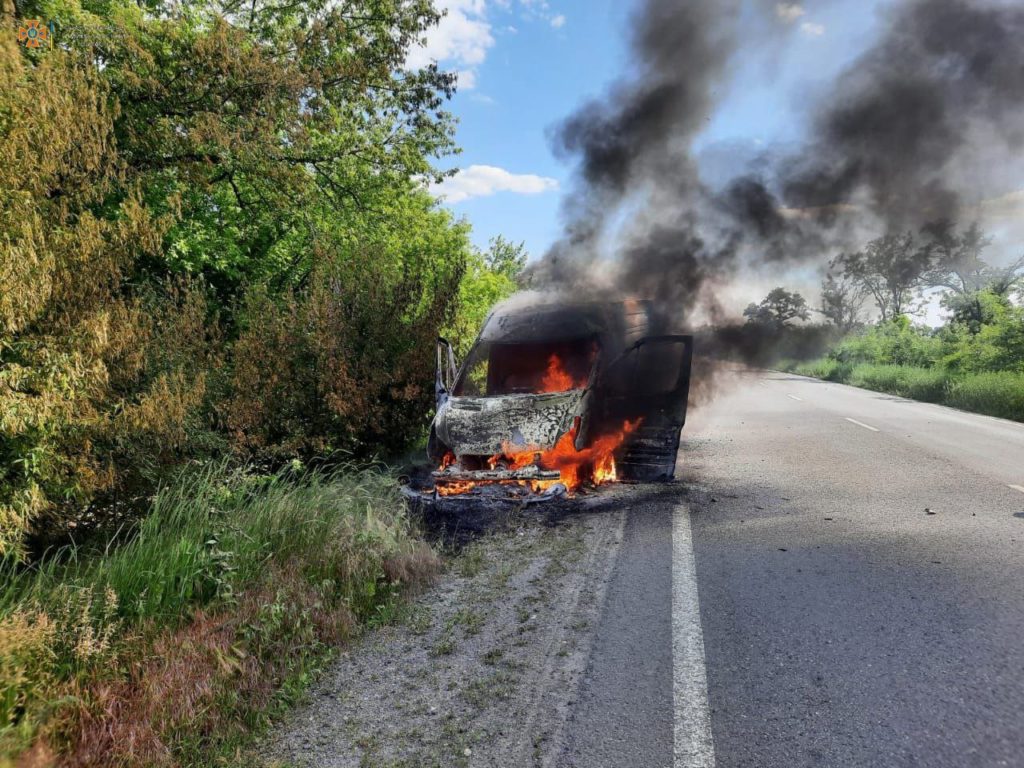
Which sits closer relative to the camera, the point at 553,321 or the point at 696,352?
the point at 553,321

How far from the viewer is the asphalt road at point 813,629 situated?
2.46 metres

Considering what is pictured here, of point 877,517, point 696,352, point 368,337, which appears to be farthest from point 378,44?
point 877,517

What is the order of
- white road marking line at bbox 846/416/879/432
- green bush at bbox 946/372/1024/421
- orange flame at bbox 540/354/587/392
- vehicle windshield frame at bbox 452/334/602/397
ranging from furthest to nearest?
green bush at bbox 946/372/1024/421, white road marking line at bbox 846/416/879/432, orange flame at bbox 540/354/587/392, vehicle windshield frame at bbox 452/334/602/397

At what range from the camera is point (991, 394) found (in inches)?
628

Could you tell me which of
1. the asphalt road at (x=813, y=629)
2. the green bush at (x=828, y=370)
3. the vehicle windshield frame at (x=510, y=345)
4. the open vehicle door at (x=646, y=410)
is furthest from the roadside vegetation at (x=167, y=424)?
the green bush at (x=828, y=370)

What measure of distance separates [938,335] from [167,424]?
1117 inches

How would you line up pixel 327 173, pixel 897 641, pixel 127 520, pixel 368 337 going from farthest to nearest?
pixel 327 173
pixel 368 337
pixel 127 520
pixel 897 641

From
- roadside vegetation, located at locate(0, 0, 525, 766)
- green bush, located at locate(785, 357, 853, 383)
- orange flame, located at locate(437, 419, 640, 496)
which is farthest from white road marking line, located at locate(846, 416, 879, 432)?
green bush, located at locate(785, 357, 853, 383)

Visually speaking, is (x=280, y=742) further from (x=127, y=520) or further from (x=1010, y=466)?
(x=1010, y=466)

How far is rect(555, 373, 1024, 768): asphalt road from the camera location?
2465 mm

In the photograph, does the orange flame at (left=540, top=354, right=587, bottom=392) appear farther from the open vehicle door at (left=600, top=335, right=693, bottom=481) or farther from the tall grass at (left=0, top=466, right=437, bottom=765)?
the tall grass at (left=0, top=466, right=437, bottom=765)

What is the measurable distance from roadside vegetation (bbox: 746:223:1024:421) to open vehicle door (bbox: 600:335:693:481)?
18.9ft

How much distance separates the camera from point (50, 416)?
3439mm

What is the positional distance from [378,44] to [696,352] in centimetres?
838
